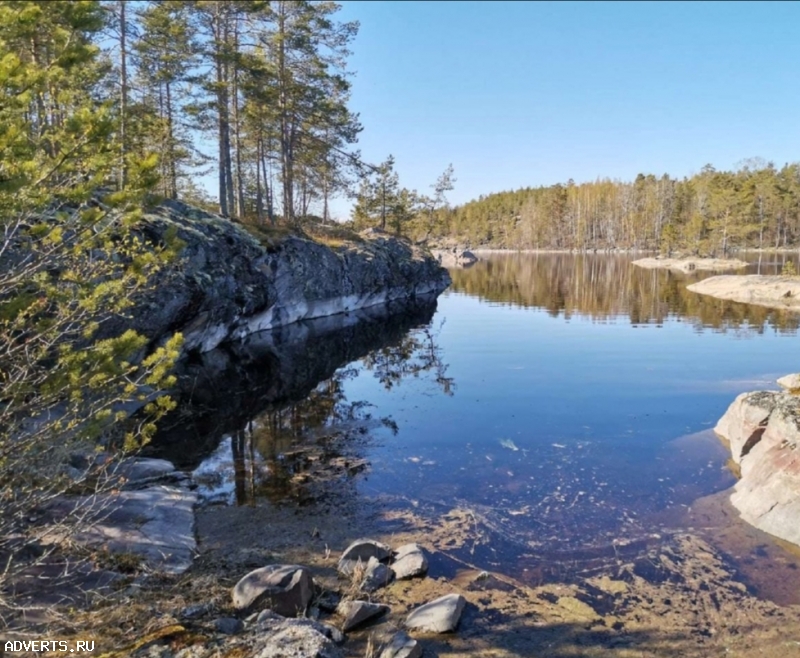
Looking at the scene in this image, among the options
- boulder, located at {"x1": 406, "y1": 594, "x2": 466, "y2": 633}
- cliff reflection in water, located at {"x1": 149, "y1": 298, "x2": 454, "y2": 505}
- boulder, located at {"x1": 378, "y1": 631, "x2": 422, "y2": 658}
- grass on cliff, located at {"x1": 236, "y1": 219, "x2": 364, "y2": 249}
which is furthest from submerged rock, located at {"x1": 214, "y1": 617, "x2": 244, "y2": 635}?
grass on cliff, located at {"x1": 236, "y1": 219, "x2": 364, "y2": 249}

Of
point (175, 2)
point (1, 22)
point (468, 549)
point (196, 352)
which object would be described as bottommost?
point (468, 549)

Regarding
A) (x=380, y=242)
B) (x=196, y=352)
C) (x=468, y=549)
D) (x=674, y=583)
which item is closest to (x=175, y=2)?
(x=196, y=352)

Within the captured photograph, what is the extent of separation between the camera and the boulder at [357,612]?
6207 mm

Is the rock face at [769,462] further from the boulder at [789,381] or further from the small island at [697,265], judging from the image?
the small island at [697,265]

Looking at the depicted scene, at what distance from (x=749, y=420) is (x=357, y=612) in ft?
30.9

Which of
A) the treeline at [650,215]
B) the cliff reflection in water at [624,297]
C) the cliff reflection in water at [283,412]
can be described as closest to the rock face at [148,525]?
the cliff reflection in water at [283,412]

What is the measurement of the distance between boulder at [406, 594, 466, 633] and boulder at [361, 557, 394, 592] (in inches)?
32.4

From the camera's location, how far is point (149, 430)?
5836 mm

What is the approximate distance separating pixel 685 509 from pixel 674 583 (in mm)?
2764

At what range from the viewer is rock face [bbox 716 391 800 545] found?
859 cm

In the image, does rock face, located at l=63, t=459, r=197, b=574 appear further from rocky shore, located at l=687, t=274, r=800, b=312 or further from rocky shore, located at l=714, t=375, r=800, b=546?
rocky shore, located at l=687, t=274, r=800, b=312

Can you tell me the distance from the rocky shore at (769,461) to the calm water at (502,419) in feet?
2.42

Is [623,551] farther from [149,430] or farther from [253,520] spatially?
[149,430]

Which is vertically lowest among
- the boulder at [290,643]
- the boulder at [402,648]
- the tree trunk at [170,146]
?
the boulder at [402,648]
